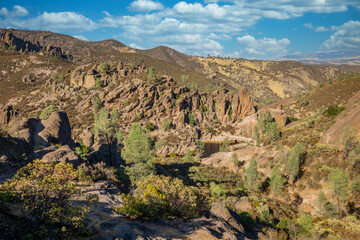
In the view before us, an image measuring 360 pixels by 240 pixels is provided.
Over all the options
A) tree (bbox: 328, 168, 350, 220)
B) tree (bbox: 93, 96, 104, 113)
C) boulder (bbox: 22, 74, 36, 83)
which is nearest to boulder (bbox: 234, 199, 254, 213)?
tree (bbox: 328, 168, 350, 220)

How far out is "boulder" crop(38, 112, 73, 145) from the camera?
35.8m

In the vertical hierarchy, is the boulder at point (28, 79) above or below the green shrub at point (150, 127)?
above

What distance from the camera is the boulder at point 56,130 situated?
35781 mm

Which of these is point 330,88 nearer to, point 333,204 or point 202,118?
point 202,118

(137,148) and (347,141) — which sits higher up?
(347,141)

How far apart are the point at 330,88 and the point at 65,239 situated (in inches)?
5606

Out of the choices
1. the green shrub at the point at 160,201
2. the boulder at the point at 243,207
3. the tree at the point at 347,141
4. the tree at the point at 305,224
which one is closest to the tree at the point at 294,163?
the tree at the point at 347,141

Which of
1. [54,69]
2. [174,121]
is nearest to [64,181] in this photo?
[174,121]

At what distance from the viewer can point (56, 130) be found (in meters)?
37.8

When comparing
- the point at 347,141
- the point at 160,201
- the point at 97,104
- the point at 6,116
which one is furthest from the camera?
the point at 97,104

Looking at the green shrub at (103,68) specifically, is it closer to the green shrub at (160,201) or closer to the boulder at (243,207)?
the green shrub at (160,201)

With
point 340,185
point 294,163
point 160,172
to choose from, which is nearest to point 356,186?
point 340,185

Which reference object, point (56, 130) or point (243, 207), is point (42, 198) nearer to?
point (243, 207)

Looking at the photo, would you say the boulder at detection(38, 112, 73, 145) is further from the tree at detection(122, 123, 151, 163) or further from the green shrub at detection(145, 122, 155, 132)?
the green shrub at detection(145, 122, 155, 132)
